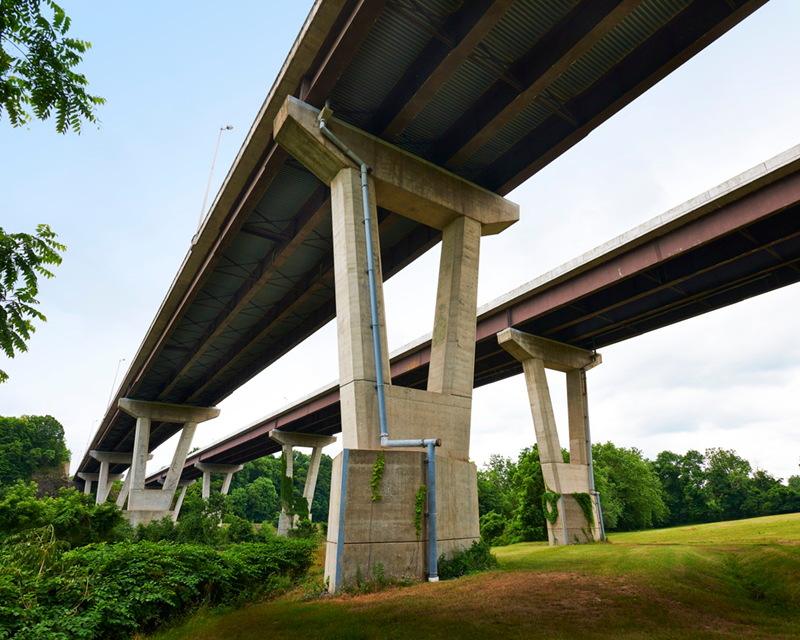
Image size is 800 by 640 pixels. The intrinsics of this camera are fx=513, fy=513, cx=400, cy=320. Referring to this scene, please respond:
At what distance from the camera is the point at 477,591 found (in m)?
10.9

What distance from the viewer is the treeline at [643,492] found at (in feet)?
129

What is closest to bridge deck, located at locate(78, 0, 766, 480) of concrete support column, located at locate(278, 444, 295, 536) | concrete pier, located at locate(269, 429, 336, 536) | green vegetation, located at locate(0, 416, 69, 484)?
concrete support column, located at locate(278, 444, 295, 536)

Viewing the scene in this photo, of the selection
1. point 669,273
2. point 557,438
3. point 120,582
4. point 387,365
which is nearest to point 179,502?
point 557,438

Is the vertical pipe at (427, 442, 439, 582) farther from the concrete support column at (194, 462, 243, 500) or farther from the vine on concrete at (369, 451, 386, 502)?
the concrete support column at (194, 462, 243, 500)

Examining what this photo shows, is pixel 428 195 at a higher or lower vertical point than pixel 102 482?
higher

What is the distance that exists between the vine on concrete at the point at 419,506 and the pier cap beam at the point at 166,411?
38.4 metres

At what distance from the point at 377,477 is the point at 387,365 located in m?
3.25

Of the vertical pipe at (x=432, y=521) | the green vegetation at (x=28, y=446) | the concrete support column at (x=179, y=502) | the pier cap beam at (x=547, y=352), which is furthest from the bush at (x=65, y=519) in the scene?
the green vegetation at (x=28, y=446)

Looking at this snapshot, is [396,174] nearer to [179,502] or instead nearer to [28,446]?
[179,502]

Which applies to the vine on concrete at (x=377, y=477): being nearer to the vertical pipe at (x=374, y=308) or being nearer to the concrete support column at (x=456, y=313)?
the vertical pipe at (x=374, y=308)

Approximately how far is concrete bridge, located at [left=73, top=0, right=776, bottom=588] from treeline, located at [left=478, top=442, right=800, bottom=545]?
61.7 ft

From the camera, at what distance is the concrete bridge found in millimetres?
13438

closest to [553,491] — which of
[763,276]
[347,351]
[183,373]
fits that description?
[763,276]

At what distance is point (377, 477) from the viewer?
13.0m
